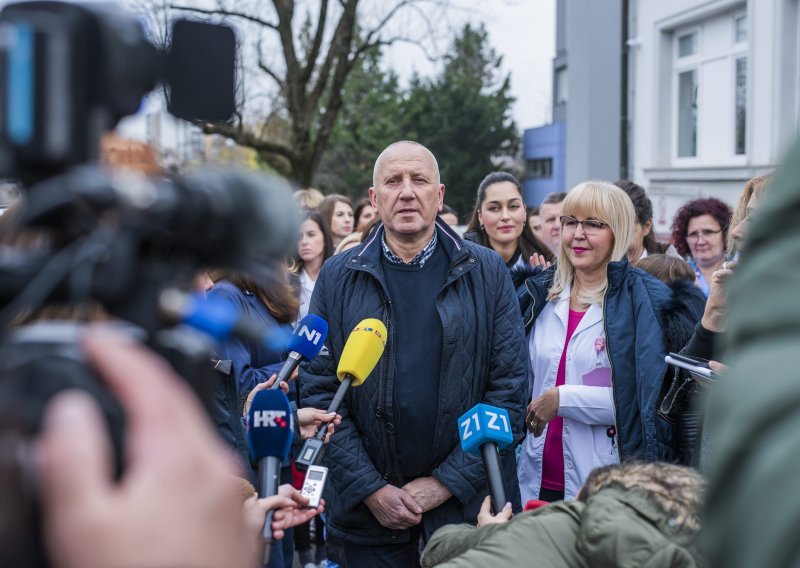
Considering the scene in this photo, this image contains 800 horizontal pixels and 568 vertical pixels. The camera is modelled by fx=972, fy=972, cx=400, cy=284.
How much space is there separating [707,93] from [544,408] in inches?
486

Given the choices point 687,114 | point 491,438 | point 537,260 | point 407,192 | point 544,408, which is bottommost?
point 544,408

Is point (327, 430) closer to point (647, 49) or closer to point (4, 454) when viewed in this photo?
point (4, 454)

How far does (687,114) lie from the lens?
1655cm

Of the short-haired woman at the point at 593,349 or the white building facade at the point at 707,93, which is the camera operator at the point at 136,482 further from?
the white building facade at the point at 707,93

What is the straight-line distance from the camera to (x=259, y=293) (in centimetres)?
462

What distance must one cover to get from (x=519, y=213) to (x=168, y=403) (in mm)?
5970

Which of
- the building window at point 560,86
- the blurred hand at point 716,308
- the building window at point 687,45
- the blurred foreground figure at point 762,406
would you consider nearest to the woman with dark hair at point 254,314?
the blurred hand at point 716,308

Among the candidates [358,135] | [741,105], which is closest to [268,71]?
[741,105]

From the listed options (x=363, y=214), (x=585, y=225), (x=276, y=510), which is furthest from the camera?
(x=363, y=214)

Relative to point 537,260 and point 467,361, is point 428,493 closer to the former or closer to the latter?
point 467,361

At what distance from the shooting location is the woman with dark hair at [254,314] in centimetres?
438

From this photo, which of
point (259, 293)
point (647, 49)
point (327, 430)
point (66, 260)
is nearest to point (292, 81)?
point (647, 49)

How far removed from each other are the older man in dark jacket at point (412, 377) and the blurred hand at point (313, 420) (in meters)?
0.19

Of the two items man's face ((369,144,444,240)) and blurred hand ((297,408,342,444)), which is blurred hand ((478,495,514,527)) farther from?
man's face ((369,144,444,240))
